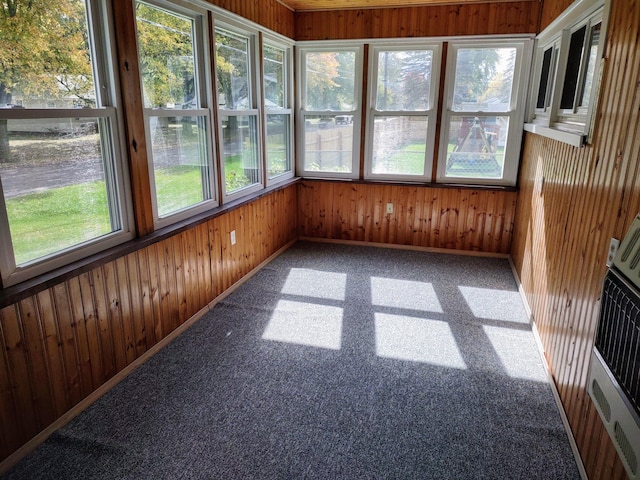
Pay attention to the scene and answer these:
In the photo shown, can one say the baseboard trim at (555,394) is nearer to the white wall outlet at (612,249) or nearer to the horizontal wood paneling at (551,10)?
the white wall outlet at (612,249)

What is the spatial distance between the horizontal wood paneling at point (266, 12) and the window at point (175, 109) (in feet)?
1.37

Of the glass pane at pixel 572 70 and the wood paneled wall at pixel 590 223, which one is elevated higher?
the glass pane at pixel 572 70

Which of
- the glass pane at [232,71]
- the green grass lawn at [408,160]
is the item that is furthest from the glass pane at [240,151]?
the green grass lawn at [408,160]

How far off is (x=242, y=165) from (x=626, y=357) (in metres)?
3.05

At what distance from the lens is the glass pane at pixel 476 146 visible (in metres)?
4.28

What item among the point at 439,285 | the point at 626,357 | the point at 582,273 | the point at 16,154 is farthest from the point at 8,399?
the point at 439,285

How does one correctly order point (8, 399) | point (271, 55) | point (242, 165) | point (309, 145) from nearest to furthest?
point (8, 399) → point (242, 165) → point (271, 55) → point (309, 145)

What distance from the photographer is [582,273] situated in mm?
2014

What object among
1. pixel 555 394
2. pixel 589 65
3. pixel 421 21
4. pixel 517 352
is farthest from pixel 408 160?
pixel 555 394

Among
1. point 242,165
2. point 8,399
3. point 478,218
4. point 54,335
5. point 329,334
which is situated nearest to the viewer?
point 8,399

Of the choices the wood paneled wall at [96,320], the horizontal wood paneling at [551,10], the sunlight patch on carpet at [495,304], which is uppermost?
the horizontal wood paneling at [551,10]

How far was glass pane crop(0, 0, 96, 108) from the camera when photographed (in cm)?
171

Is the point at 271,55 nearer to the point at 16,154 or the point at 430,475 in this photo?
the point at 16,154

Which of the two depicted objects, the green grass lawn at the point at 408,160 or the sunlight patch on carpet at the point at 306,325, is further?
the green grass lawn at the point at 408,160
